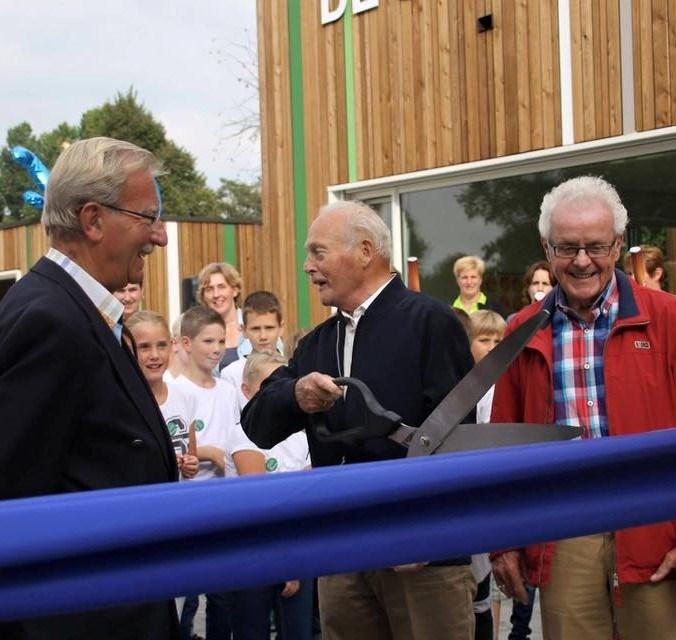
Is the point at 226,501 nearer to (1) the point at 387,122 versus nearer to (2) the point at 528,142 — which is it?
(2) the point at 528,142

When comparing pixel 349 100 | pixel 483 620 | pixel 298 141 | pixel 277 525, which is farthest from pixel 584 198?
pixel 298 141

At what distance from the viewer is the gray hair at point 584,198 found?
3145mm

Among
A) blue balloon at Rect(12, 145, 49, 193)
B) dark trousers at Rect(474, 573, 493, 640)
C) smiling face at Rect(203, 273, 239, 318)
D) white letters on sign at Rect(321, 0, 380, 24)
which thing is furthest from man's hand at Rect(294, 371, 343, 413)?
blue balloon at Rect(12, 145, 49, 193)

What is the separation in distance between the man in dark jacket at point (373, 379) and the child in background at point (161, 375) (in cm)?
172

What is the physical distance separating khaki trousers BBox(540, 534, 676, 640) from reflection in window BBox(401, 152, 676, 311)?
6428mm

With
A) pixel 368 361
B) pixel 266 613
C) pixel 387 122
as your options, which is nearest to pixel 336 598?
pixel 368 361

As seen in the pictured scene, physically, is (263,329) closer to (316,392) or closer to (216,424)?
(216,424)

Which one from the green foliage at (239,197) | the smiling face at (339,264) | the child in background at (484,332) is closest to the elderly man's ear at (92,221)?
the smiling face at (339,264)

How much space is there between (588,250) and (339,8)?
368 inches

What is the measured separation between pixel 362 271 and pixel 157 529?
91.9 inches

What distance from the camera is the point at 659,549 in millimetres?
2998

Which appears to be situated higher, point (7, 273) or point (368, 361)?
point (7, 273)

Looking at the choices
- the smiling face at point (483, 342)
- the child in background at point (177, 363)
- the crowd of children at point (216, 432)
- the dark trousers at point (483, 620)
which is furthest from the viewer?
the smiling face at point (483, 342)

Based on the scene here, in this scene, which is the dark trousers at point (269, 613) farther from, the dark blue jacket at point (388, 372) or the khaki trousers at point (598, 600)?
the khaki trousers at point (598, 600)
